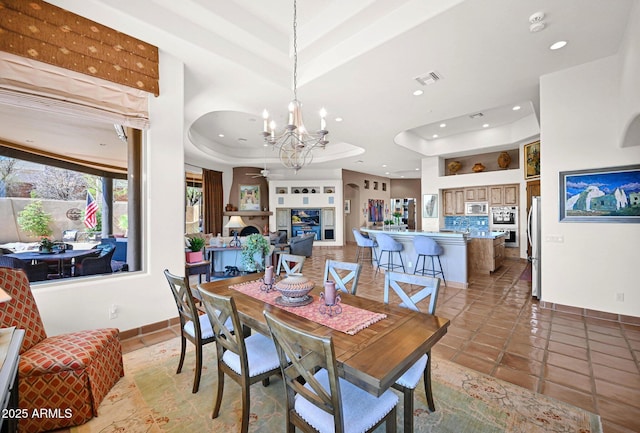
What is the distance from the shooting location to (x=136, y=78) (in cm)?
277

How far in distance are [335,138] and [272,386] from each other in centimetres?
558

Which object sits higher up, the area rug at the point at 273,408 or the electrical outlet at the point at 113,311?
the electrical outlet at the point at 113,311

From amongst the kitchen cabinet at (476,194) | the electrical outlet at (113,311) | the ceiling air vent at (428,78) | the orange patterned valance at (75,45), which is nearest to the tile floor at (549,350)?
the electrical outlet at (113,311)

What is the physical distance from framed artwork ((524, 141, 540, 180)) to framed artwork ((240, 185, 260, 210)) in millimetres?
8244

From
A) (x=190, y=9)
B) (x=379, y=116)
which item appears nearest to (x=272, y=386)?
(x=190, y=9)

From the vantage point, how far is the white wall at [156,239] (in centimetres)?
257

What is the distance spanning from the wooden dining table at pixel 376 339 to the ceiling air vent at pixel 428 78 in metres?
3.02

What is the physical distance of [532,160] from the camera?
643 centimetres

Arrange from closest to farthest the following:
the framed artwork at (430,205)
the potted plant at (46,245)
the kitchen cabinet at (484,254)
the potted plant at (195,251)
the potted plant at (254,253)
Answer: the potted plant at (46,245) → the potted plant at (195,251) → the potted plant at (254,253) → the kitchen cabinet at (484,254) → the framed artwork at (430,205)

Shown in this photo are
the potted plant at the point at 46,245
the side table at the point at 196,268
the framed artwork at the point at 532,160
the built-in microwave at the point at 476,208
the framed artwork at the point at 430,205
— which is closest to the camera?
the potted plant at the point at 46,245

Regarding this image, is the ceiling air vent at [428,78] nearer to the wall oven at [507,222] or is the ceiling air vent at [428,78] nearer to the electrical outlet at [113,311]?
the electrical outlet at [113,311]

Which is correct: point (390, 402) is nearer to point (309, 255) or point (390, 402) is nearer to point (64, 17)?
point (64, 17)

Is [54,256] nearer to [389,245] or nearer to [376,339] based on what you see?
[376,339]

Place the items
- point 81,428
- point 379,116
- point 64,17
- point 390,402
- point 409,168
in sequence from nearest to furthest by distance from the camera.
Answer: point 390,402 → point 81,428 → point 64,17 → point 379,116 → point 409,168
